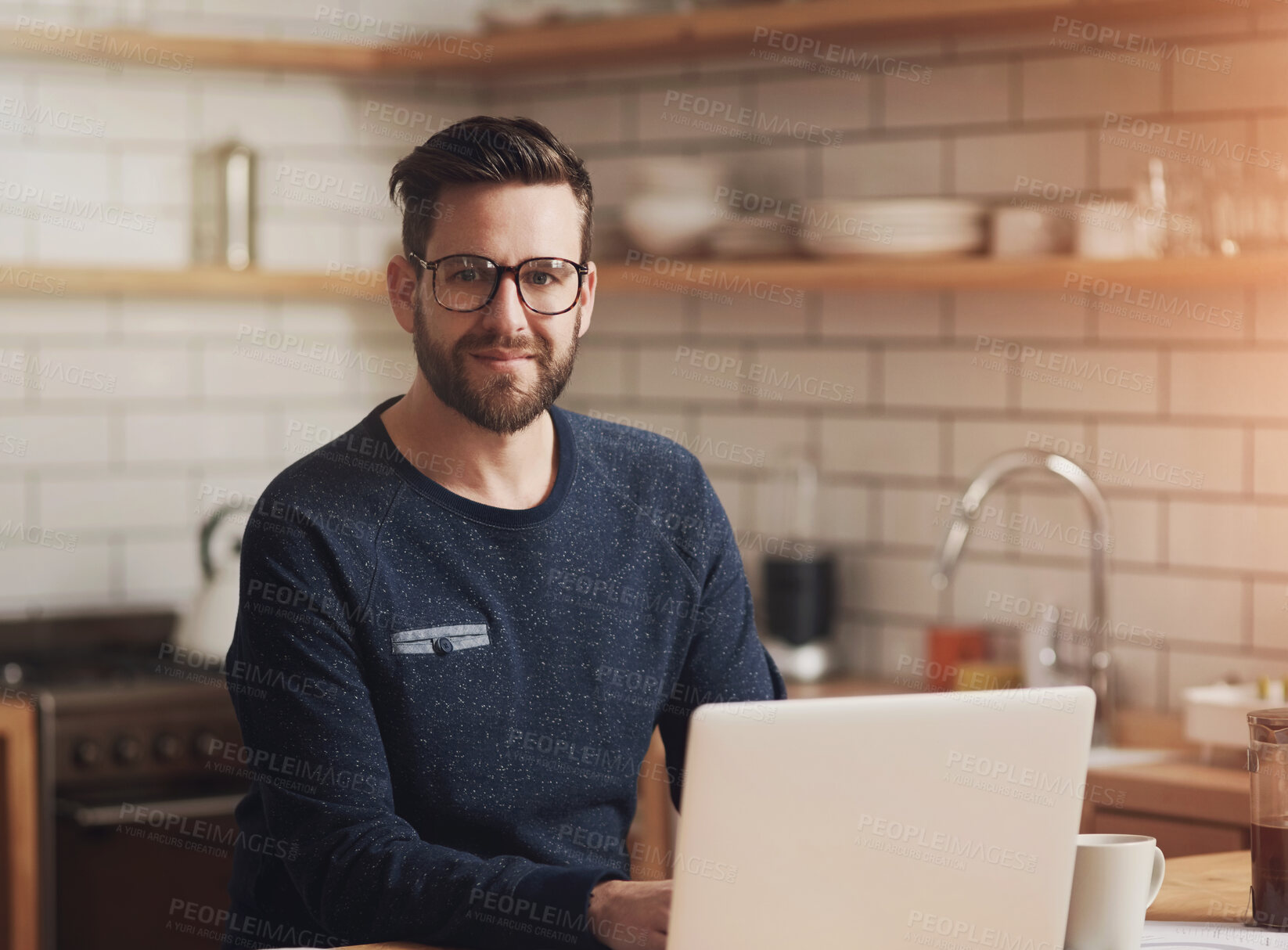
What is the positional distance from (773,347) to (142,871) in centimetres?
161

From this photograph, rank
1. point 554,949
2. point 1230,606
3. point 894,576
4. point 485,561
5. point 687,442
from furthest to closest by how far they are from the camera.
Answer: point 687,442, point 894,576, point 1230,606, point 485,561, point 554,949

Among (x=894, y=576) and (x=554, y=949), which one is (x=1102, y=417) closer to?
(x=894, y=576)

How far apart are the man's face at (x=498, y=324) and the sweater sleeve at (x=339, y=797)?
23 centimetres

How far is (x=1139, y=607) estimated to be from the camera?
2834 mm

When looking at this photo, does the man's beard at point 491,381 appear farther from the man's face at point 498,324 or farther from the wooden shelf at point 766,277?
the wooden shelf at point 766,277

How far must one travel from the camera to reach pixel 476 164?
5.49ft

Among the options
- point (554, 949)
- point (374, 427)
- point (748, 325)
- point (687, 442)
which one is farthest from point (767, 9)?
point (554, 949)

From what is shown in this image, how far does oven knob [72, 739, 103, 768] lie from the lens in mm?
2768

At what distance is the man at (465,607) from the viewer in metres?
1.55

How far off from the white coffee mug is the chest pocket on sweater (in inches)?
25.7

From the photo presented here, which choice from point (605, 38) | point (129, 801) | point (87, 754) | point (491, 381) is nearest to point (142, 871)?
point (129, 801)

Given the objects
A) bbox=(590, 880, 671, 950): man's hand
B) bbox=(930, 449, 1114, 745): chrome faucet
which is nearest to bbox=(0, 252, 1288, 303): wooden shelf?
bbox=(930, 449, 1114, 745): chrome faucet

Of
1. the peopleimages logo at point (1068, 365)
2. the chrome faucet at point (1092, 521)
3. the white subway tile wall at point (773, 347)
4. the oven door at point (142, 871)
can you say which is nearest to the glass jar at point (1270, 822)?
the chrome faucet at point (1092, 521)

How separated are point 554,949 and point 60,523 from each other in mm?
2218
